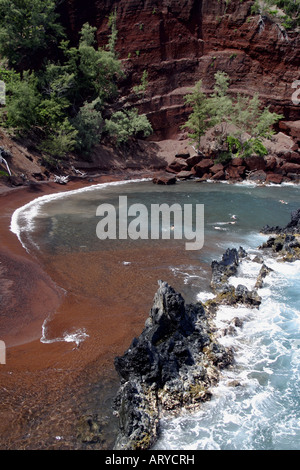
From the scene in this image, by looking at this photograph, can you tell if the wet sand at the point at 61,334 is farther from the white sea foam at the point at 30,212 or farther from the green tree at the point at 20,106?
the green tree at the point at 20,106

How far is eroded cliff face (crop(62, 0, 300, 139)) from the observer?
182 feet

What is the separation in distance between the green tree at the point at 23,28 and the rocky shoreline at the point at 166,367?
4248cm

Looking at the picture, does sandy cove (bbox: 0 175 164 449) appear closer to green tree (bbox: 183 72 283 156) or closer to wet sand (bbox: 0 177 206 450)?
wet sand (bbox: 0 177 206 450)

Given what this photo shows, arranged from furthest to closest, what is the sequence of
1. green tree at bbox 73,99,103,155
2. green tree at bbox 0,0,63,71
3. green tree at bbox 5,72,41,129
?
green tree at bbox 73,99,103,155 → green tree at bbox 0,0,63,71 → green tree at bbox 5,72,41,129

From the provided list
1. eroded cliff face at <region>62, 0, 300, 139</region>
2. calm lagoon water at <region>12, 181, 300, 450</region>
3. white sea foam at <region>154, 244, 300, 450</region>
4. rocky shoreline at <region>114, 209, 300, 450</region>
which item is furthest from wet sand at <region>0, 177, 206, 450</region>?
eroded cliff face at <region>62, 0, 300, 139</region>

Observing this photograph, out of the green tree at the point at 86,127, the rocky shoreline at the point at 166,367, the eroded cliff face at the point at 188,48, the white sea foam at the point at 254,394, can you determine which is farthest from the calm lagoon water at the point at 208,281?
the eroded cliff face at the point at 188,48

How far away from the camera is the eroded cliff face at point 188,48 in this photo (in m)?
55.6

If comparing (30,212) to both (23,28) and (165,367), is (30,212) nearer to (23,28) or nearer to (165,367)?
(165,367)

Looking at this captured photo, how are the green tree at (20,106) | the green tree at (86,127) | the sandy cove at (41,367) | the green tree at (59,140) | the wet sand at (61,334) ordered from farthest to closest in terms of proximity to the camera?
the green tree at (86,127) < the green tree at (59,140) < the green tree at (20,106) < the wet sand at (61,334) < the sandy cove at (41,367)

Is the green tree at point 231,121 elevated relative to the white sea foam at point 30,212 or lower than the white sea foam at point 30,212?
elevated

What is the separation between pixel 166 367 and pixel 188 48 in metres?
60.8

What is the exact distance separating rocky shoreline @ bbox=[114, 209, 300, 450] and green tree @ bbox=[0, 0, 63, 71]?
42484mm
